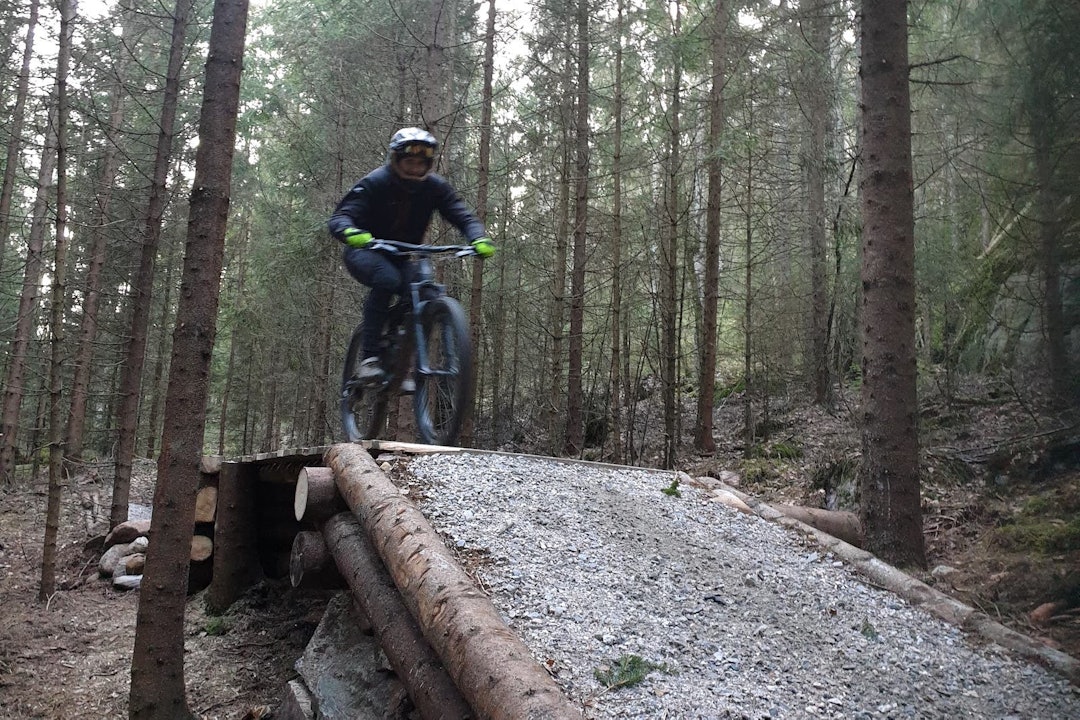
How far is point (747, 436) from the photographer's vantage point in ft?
35.4

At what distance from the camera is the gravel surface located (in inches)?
114

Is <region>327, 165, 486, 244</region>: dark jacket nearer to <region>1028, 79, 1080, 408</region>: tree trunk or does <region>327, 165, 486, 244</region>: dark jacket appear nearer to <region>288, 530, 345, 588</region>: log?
<region>288, 530, 345, 588</region>: log

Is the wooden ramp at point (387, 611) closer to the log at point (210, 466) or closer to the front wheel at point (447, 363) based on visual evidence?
the front wheel at point (447, 363)

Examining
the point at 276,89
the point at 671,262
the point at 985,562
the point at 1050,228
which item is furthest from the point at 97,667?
the point at 276,89

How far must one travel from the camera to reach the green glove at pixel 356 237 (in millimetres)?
5117

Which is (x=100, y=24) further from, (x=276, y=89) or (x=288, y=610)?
(x=276, y=89)

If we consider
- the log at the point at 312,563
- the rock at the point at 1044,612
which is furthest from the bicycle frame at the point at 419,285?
the rock at the point at 1044,612

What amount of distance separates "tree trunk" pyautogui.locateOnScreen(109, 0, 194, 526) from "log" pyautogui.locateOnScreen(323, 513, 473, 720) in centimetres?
592

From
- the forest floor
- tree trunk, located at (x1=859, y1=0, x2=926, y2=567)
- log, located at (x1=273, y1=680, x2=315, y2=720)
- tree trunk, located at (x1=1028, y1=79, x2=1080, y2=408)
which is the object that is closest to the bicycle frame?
log, located at (x1=273, y1=680, x2=315, y2=720)

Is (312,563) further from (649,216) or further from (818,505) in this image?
(649,216)

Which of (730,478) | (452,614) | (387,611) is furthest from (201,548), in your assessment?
(730,478)

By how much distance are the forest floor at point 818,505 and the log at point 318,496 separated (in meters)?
1.26

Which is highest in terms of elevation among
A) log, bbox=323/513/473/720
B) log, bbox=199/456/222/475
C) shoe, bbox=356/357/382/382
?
shoe, bbox=356/357/382/382

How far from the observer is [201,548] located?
690 centimetres
